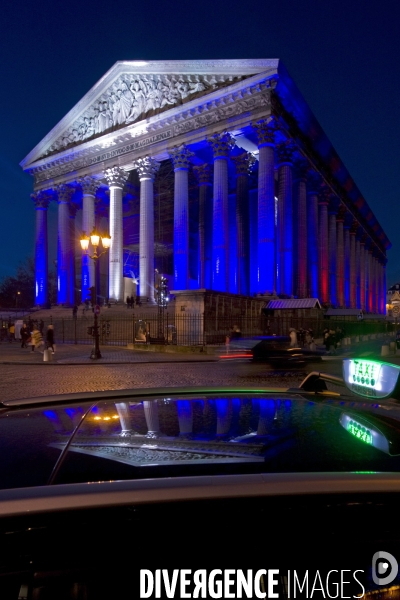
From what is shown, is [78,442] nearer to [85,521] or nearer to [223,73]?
[85,521]

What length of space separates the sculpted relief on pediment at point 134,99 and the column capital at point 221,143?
12.6 ft

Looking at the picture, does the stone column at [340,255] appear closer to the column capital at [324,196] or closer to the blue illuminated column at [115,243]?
the column capital at [324,196]

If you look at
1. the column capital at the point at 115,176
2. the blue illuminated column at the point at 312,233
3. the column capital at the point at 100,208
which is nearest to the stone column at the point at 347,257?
the blue illuminated column at the point at 312,233

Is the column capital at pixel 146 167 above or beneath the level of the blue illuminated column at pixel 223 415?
above

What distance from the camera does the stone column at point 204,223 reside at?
135 feet

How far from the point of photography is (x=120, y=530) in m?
1.02

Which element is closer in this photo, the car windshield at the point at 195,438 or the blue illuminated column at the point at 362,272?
the car windshield at the point at 195,438

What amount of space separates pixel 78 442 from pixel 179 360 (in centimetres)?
1643

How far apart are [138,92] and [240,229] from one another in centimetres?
1621

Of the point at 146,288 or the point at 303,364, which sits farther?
the point at 146,288

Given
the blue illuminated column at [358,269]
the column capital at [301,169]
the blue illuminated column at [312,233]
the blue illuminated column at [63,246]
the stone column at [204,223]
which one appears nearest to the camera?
the column capital at [301,169]

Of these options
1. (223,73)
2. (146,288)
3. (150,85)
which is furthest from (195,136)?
(146,288)

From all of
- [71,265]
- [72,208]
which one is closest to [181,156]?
[71,265]

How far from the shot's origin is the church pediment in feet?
112
